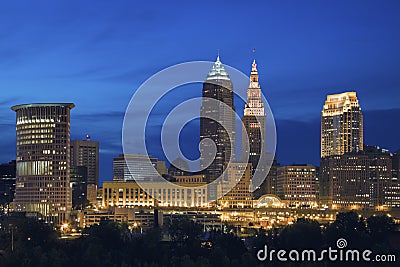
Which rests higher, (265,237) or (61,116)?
(61,116)

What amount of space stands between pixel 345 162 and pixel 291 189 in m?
11.8

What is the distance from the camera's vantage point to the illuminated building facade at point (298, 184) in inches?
7475

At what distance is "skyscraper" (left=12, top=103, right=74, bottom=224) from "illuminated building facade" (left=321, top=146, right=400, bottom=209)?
54336 millimetres

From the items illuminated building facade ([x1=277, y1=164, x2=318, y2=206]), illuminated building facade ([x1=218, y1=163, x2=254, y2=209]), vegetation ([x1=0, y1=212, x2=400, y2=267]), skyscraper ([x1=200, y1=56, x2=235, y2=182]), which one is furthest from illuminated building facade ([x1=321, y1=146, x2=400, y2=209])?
vegetation ([x1=0, y1=212, x2=400, y2=267])

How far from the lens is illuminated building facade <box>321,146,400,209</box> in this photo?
182125mm

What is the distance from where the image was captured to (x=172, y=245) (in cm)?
7719

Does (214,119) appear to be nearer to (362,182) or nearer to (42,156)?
(362,182)

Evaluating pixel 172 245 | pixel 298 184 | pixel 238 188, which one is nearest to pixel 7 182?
pixel 238 188

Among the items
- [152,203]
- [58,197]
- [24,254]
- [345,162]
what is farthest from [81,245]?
[345,162]

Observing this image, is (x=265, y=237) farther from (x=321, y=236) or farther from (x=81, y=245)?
(x=81, y=245)

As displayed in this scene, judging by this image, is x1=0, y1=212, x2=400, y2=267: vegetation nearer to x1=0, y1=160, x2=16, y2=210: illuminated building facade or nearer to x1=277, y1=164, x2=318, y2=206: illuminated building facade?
x1=0, y1=160, x2=16, y2=210: illuminated building facade

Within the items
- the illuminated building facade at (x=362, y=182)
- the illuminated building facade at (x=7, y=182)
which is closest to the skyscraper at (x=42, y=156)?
the illuminated building facade at (x=7, y=182)

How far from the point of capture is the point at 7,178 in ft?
566

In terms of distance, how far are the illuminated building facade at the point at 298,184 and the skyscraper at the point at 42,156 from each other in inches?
2100
